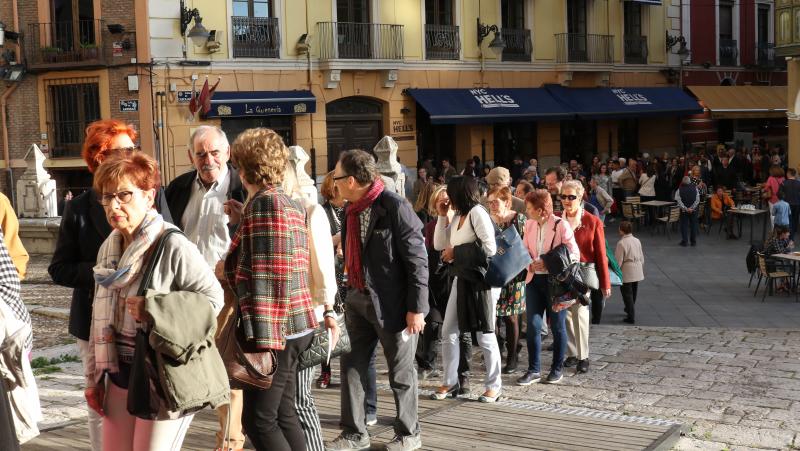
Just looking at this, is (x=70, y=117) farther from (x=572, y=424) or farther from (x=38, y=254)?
(x=572, y=424)

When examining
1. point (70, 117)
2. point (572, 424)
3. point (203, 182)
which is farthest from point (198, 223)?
point (70, 117)

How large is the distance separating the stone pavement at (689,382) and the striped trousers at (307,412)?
246cm

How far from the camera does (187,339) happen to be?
4.06 m

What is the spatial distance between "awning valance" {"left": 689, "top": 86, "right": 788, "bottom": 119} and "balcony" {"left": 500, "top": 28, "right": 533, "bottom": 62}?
7.80m

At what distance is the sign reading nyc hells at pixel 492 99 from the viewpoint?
29781 mm

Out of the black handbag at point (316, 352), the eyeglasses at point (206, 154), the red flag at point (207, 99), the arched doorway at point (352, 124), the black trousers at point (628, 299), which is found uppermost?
the red flag at point (207, 99)

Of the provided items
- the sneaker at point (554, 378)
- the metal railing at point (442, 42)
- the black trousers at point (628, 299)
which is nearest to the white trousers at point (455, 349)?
the sneaker at point (554, 378)

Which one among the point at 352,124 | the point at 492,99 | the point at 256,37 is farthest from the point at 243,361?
the point at 492,99

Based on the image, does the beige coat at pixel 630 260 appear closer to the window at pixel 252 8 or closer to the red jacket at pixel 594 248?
the red jacket at pixel 594 248

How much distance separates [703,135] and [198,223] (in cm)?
3478

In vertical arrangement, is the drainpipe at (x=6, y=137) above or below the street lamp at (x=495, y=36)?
below

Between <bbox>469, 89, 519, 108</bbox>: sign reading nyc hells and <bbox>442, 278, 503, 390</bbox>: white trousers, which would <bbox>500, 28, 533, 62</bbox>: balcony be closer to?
<bbox>469, 89, 519, 108</bbox>: sign reading nyc hells

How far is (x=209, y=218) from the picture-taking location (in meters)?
5.79

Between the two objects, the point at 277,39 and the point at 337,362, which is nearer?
the point at 337,362
